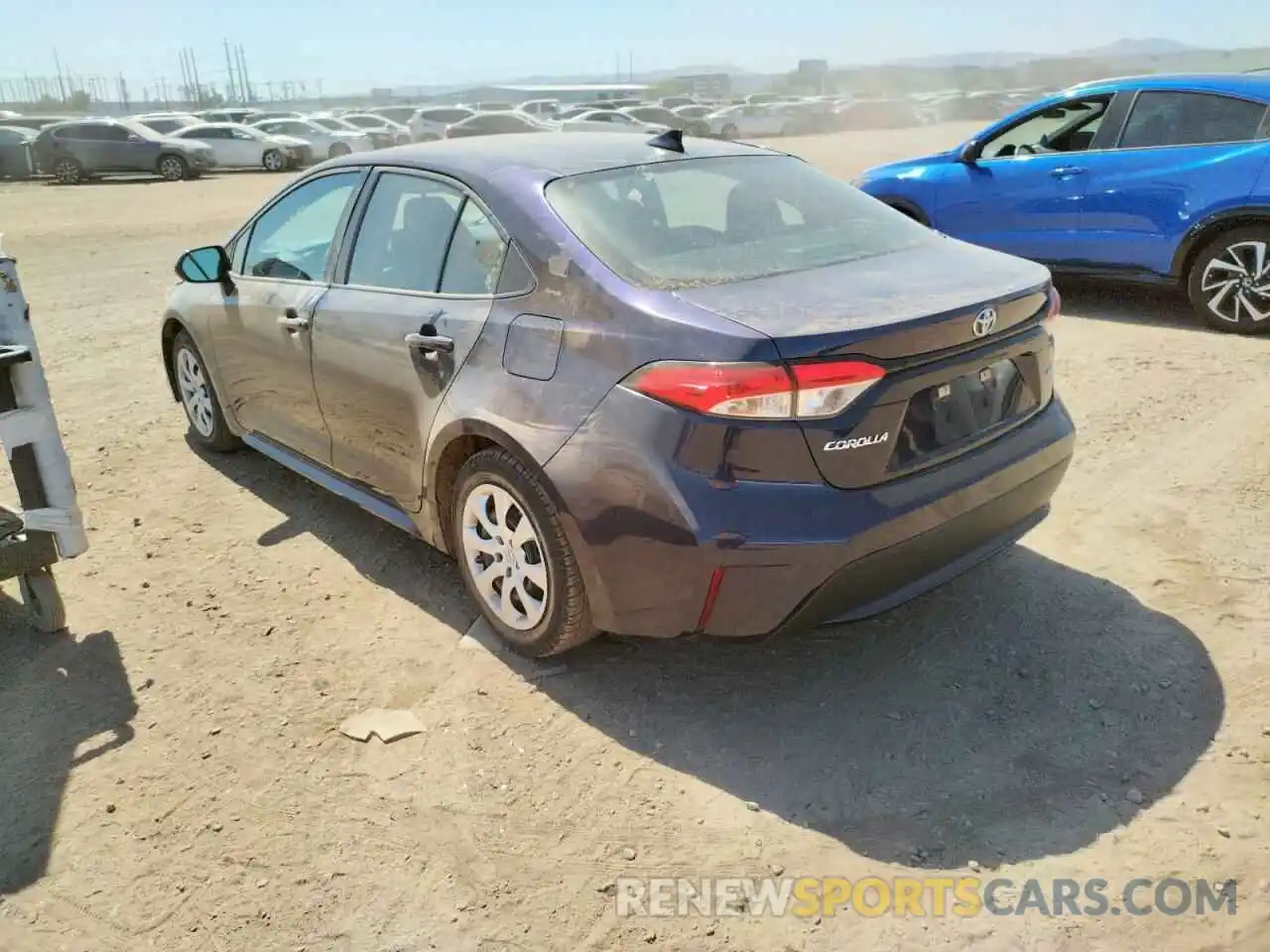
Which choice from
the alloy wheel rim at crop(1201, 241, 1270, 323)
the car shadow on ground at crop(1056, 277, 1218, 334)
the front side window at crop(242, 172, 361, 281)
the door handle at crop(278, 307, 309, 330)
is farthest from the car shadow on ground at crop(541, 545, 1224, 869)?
the car shadow on ground at crop(1056, 277, 1218, 334)

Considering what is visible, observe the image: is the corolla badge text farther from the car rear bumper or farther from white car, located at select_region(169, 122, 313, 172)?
white car, located at select_region(169, 122, 313, 172)

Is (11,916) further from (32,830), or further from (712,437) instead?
(712,437)

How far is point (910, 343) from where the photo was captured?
271 cm

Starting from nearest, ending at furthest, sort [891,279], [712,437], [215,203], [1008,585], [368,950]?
[368,950]
[712,437]
[891,279]
[1008,585]
[215,203]

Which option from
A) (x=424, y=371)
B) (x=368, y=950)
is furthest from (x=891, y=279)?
(x=368, y=950)

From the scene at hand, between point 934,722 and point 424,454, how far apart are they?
1.86 meters

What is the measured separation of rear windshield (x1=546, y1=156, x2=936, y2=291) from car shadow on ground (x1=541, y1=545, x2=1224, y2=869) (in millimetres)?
1188

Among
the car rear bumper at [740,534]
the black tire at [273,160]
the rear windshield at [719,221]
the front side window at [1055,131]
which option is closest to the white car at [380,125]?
the black tire at [273,160]

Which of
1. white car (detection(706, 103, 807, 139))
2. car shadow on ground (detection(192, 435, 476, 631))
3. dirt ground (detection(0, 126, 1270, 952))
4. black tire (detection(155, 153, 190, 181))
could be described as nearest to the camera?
dirt ground (detection(0, 126, 1270, 952))

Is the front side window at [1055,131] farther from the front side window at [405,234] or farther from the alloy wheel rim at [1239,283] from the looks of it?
the front side window at [405,234]

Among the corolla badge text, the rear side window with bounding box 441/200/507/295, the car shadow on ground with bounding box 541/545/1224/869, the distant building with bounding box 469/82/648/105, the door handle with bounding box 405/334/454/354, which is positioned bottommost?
the car shadow on ground with bounding box 541/545/1224/869

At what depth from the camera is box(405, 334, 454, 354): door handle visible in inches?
130

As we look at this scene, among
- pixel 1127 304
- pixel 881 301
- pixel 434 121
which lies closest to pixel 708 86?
pixel 434 121

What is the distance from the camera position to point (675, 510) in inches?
106
